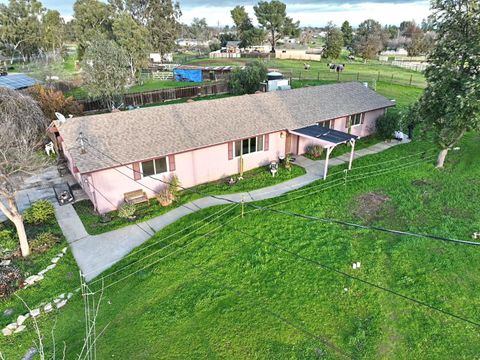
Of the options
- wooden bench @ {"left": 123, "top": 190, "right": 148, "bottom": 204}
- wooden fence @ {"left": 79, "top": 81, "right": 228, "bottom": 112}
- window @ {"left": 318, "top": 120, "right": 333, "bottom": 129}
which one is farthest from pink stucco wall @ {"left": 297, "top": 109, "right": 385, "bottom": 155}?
wooden fence @ {"left": 79, "top": 81, "right": 228, "bottom": 112}

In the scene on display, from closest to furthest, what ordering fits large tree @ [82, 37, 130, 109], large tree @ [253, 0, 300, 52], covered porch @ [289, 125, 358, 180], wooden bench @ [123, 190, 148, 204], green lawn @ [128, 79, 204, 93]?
wooden bench @ [123, 190, 148, 204]
covered porch @ [289, 125, 358, 180]
large tree @ [82, 37, 130, 109]
green lawn @ [128, 79, 204, 93]
large tree @ [253, 0, 300, 52]

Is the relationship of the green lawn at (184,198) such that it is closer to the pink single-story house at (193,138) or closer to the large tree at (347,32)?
the pink single-story house at (193,138)

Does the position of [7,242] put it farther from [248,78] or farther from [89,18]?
[89,18]

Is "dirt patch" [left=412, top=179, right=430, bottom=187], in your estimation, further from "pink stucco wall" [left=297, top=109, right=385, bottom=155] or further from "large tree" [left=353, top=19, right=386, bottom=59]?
"large tree" [left=353, top=19, right=386, bottom=59]

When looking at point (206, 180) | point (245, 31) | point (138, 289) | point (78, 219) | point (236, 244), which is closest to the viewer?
point (138, 289)

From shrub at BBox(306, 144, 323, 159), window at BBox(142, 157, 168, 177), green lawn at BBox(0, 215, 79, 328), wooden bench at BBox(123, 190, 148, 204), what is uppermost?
window at BBox(142, 157, 168, 177)

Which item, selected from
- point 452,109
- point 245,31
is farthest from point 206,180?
point 245,31

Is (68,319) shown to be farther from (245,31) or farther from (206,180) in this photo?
(245,31)
